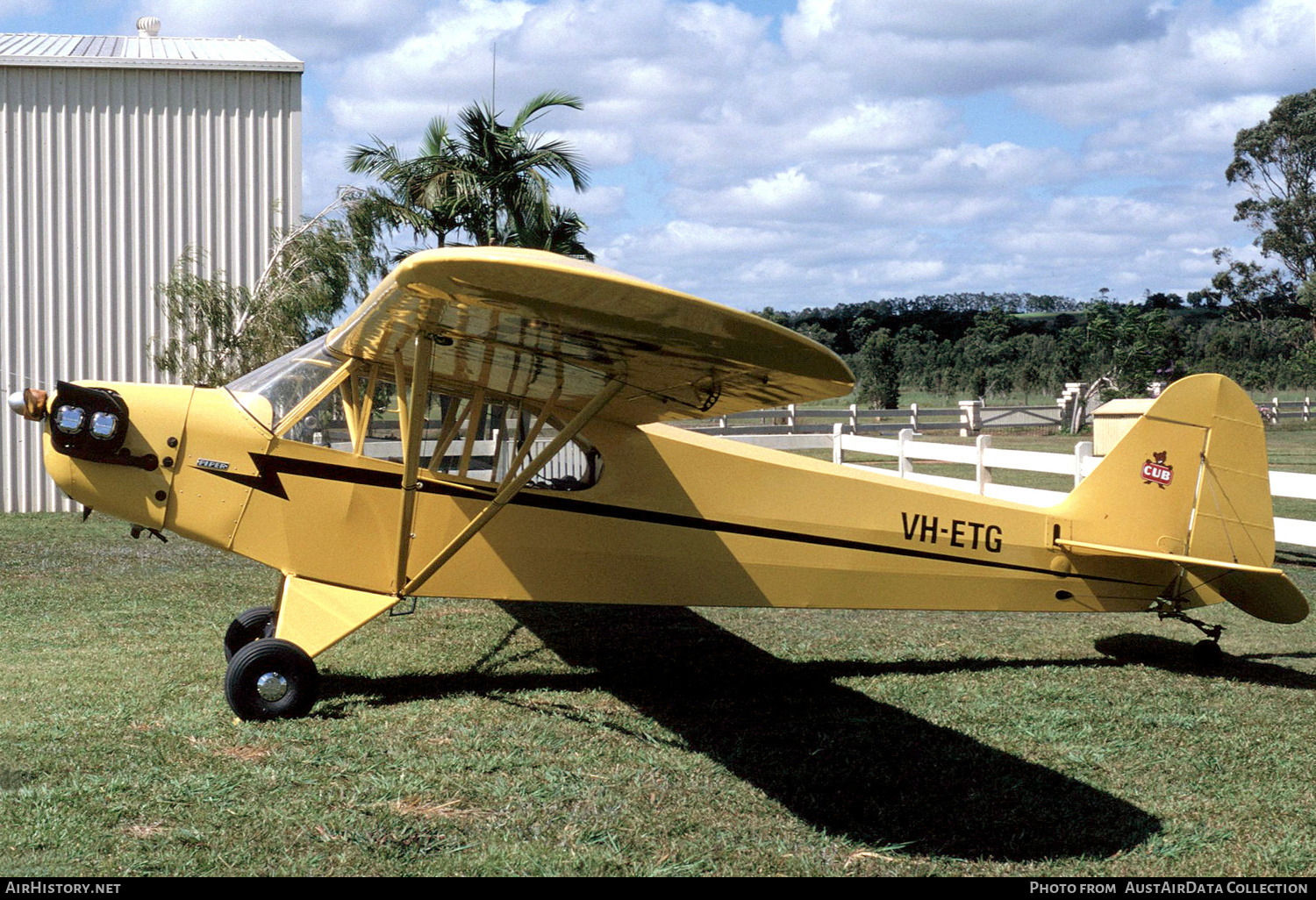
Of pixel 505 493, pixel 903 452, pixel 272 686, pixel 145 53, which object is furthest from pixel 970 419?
pixel 272 686

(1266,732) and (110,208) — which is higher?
(110,208)

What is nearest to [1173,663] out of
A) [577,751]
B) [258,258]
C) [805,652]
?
[805,652]

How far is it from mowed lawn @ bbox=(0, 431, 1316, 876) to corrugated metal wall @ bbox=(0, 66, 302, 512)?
845cm

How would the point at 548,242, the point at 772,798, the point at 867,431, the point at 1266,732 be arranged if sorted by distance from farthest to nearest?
the point at 867,431 < the point at 548,242 < the point at 1266,732 < the point at 772,798

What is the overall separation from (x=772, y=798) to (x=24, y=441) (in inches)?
582

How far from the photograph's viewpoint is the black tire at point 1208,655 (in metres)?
7.23

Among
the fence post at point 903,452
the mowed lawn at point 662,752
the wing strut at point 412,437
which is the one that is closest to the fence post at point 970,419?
the fence post at point 903,452

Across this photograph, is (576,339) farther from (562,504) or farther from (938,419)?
(938,419)

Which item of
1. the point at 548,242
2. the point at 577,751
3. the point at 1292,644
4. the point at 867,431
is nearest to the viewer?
the point at 577,751

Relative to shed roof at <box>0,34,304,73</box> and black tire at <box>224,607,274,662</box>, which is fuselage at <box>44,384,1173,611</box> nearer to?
black tire at <box>224,607,274,662</box>

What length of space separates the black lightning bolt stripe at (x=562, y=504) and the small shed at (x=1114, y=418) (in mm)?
6157

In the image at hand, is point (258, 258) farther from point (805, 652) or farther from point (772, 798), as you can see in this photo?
point (772, 798)

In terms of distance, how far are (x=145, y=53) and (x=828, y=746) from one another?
1622 cm

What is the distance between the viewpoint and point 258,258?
16.2m
